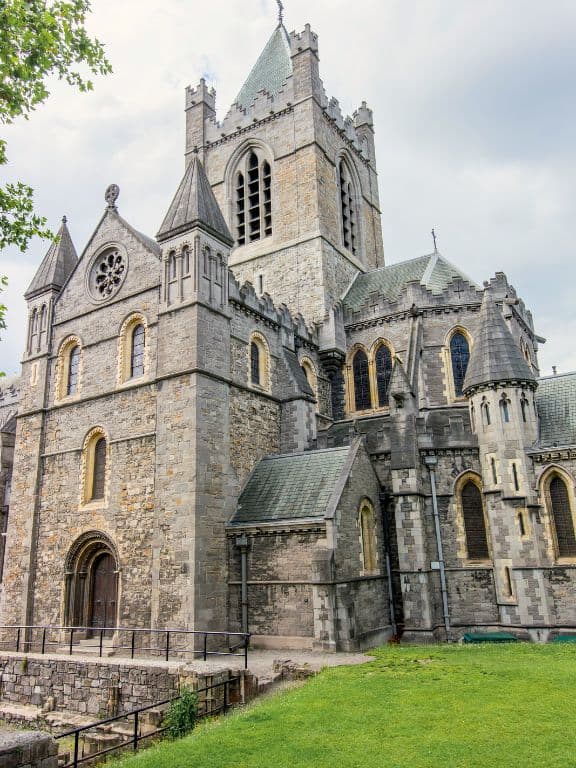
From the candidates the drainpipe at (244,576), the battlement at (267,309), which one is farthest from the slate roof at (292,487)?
the battlement at (267,309)

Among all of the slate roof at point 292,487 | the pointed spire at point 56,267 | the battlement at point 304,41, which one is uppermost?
the battlement at point 304,41

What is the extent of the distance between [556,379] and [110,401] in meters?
16.0

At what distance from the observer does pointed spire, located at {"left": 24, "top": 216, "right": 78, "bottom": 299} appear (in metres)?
24.1

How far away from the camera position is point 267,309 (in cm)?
2259

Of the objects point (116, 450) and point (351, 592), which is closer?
point (351, 592)

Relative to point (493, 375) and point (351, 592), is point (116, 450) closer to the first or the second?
point (351, 592)

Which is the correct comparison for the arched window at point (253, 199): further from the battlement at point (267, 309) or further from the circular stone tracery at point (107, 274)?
the circular stone tracery at point (107, 274)

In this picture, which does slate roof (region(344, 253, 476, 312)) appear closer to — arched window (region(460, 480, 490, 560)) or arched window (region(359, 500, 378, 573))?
arched window (region(460, 480, 490, 560))

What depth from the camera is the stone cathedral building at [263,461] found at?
1723 centimetres

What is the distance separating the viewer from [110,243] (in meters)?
22.3

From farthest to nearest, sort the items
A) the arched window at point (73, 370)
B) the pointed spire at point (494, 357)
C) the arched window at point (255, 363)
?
the arched window at point (73, 370) < the arched window at point (255, 363) < the pointed spire at point (494, 357)

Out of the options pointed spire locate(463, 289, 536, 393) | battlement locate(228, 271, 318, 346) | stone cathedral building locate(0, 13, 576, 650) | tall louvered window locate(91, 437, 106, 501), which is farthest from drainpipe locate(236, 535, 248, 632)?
pointed spire locate(463, 289, 536, 393)

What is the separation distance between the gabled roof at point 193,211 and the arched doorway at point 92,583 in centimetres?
1025

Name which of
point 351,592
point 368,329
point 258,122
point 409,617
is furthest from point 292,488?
point 258,122
